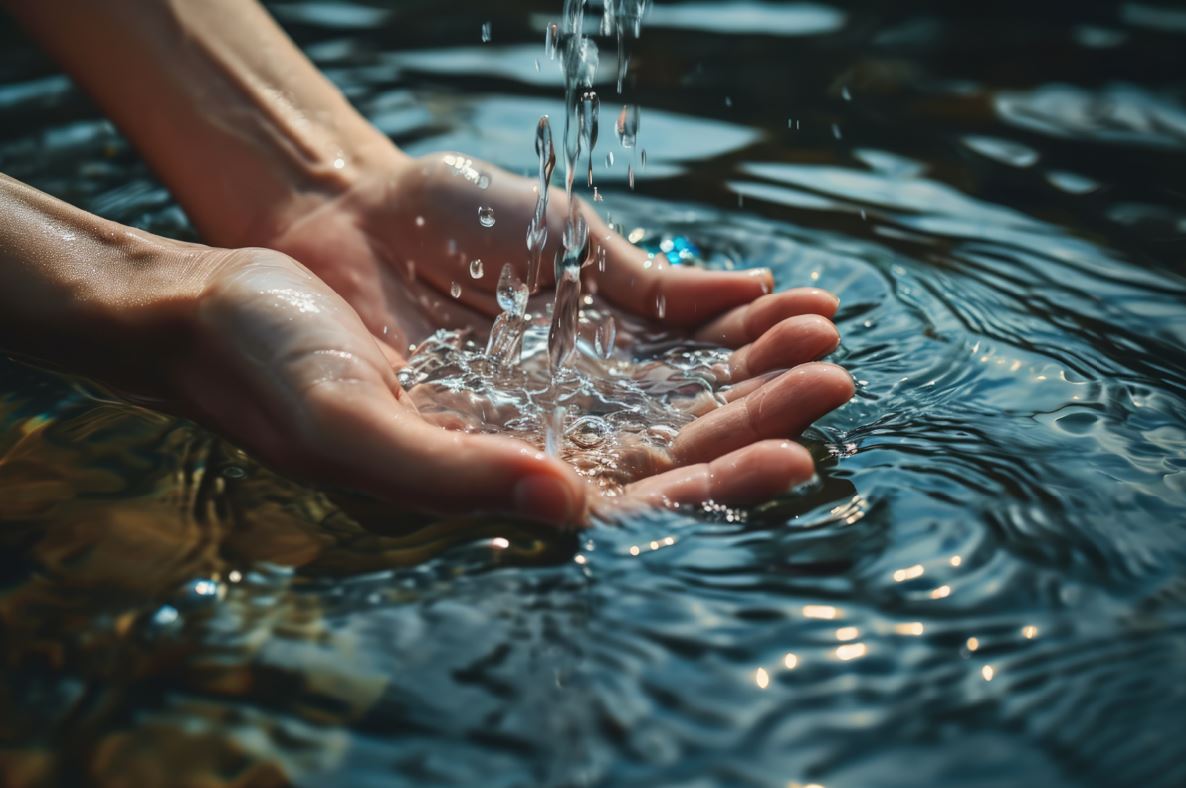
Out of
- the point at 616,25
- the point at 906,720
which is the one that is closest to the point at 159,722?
the point at 906,720

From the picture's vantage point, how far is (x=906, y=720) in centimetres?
120

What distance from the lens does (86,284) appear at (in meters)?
1.82

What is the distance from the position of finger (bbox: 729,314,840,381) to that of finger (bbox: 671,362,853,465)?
19cm

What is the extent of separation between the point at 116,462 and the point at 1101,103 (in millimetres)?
3387

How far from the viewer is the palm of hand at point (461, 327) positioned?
149 centimetres

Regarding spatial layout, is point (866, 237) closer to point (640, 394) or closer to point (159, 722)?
point (640, 394)

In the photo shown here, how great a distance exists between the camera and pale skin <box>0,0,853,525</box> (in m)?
1.54

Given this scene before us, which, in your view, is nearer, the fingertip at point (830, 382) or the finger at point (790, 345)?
the fingertip at point (830, 382)

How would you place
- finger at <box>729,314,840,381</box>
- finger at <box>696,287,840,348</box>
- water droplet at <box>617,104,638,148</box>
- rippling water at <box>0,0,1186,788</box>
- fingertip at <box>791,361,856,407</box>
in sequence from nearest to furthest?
1. rippling water at <box>0,0,1186,788</box>
2. fingertip at <box>791,361,856,407</box>
3. finger at <box>729,314,840,381</box>
4. finger at <box>696,287,840,348</box>
5. water droplet at <box>617,104,638,148</box>

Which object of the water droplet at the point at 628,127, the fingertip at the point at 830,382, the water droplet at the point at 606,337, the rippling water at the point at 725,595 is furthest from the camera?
the water droplet at the point at 628,127

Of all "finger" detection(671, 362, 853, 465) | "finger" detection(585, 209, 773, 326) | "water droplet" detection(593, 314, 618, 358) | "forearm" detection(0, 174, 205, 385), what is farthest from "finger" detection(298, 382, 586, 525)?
"finger" detection(585, 209, 773, 326)

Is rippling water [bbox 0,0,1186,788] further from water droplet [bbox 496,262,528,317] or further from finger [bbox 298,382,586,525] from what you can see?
water droplet [bbox 496,262,528,317]

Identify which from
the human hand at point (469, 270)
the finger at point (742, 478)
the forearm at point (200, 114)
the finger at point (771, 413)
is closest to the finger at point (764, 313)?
the human hand at point (469, 270)

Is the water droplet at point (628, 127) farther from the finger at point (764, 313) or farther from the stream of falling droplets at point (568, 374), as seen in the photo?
the finger at point (764, 313)
